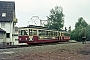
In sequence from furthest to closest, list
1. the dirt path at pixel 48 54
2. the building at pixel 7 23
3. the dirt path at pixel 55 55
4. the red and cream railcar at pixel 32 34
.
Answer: the building at pixel 7 23, the red and cream railcar at pixel 32 34, the dirt path at pixel 48 54, the dirt path at pixel 55 55

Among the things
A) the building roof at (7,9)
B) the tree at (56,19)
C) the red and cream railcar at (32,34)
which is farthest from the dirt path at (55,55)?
the tree at (56,19)

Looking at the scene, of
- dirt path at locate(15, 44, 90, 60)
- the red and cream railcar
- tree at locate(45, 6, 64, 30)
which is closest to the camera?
dirt path at locate(15, 44, 90, 60)

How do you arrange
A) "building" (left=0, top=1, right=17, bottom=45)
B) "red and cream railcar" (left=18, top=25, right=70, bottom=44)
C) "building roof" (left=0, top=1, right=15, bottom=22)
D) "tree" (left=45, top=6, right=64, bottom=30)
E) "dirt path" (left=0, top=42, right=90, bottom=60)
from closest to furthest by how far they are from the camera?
"dirt path" (left=0, top=42, right=90, bottom=60), "red and cream railcar" (left=18, top=25, right=70, bottom=44), "building" (left=0, top=1, right=17, bottom=45), "building roof" (left=0, top=1, right=15, bottom=22), "tree" (left=45, top=6, right=64, bottom=30)

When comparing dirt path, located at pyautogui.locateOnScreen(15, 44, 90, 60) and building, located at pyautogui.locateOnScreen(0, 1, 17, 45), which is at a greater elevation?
building, located at pyautogui.locateOnScreen(0, 1, 17, 45)

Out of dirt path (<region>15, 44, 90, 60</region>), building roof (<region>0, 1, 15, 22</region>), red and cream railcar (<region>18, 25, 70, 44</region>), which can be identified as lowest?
dirt path (<region>15, 44, 90, 60</region>)

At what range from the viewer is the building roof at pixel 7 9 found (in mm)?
45578

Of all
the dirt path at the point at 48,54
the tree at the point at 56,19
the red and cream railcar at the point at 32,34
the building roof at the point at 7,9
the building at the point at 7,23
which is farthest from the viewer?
the tree at the point at 56,19

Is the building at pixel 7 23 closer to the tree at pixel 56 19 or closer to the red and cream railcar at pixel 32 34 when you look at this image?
the red and cream railcar at pixel 32 34

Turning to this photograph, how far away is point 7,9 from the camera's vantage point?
47.7m

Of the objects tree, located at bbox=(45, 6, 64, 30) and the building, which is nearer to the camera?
the building

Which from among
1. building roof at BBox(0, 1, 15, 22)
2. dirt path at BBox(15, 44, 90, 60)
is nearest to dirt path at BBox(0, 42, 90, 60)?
dirt path at BBox(15, 44, 90, 60)

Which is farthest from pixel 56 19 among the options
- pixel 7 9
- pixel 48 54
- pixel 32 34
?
pixel 48 54

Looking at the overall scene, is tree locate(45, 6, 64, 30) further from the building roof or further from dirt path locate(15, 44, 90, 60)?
dirt path locate(15, 44, 90, 60)

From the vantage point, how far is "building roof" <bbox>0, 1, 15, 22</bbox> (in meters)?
45.6
